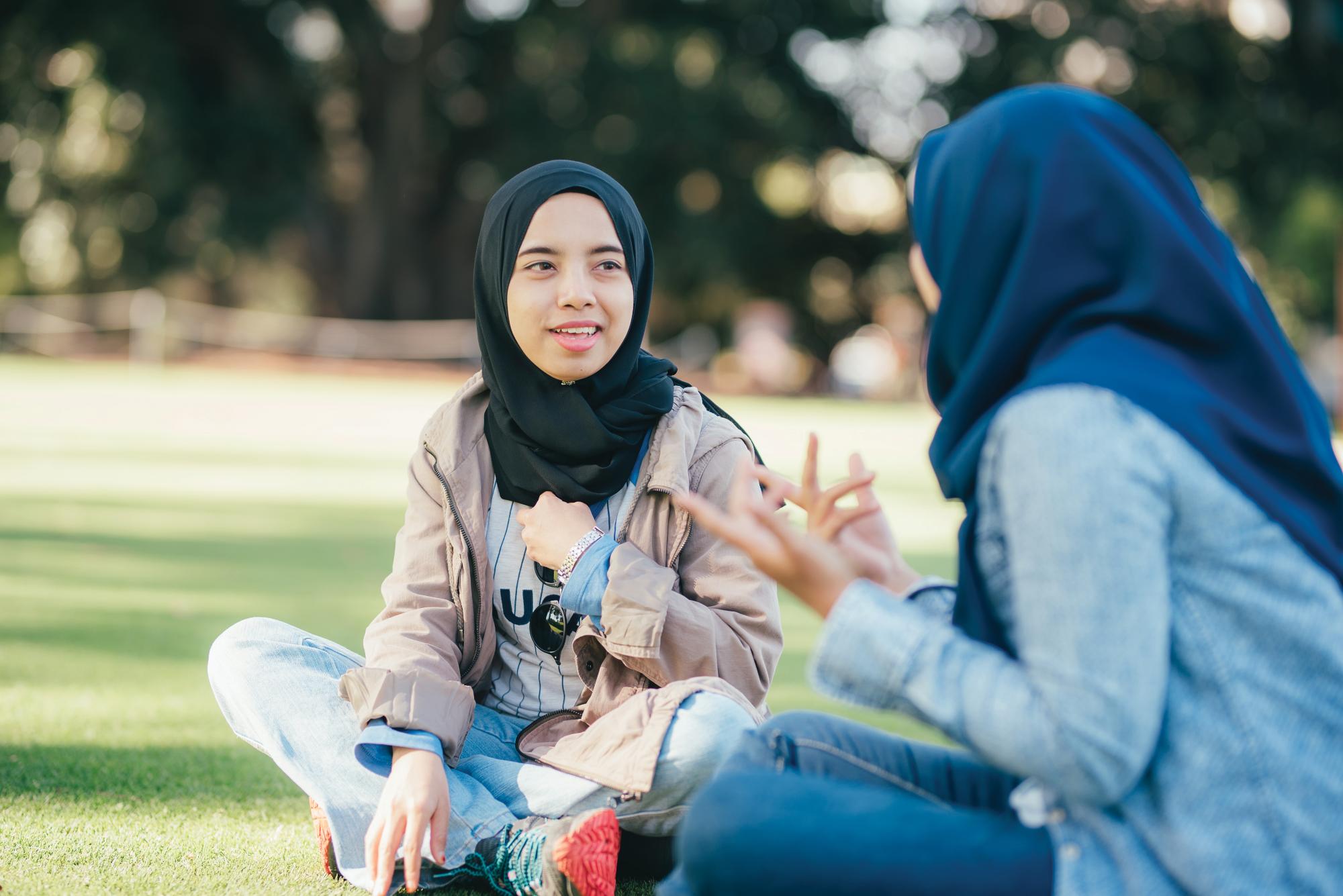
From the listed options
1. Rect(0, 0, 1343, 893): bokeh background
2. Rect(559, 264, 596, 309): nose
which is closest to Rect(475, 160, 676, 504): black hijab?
Rect(559, 264, 596, 309): nose

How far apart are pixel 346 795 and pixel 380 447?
9.22 metres

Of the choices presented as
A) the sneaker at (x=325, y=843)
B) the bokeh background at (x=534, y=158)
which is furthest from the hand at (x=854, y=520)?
the bokeh background at (x=534, y=158)

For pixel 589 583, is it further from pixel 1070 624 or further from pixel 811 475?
pixel 1070 624

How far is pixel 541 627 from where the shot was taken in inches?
102

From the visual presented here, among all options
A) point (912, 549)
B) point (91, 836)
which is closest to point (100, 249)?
point (912, 549)

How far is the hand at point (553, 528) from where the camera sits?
7.88ft

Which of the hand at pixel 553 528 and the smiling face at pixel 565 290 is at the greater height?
the smiling face at pixel 565 290

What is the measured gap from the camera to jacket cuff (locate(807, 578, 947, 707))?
1.54 m

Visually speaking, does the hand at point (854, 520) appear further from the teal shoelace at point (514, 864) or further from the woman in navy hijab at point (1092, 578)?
the teal shoelace at point (514, 864)

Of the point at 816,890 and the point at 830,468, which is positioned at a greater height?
the point at 816,890

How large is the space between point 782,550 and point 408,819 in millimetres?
902

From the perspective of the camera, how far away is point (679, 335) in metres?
28.7

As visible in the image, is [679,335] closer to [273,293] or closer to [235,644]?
[273,293]

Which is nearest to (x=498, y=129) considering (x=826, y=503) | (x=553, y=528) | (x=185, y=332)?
(x=185, y=332)
